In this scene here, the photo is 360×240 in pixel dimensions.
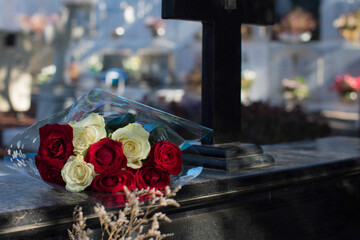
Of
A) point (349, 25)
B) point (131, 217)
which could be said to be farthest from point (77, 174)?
point (349, 25)

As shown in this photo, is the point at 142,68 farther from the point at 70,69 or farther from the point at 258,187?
the point at 258,187

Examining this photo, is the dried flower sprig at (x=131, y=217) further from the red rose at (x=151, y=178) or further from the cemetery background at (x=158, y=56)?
the cemetery background at (x=158, y=56)

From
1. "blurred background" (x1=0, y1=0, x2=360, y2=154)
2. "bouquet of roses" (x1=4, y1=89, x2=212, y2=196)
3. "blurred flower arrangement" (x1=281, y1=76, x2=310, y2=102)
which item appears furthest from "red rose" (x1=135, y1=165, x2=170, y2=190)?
"blurred flower arrangement" (x1=281, y1=76, x2=310, y2=102)

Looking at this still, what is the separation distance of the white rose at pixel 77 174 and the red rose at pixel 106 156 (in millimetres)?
28

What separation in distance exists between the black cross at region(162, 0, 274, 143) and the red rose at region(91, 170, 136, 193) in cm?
87

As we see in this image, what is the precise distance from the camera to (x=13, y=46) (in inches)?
634

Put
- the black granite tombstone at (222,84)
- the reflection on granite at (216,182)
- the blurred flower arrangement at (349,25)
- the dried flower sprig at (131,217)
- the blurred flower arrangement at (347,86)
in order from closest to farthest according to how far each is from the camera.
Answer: the dried flower sprig at (131,217)
the reflection on granite at (216,182)
the black granite tombstone at (222,84)
the blurred flower arrangement at (347,86)
the blurred flower arrangement at (349,25)

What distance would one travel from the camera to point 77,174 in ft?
6.95

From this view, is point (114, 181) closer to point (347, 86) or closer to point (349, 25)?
point (347, 86)

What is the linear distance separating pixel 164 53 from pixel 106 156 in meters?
→ 18.9

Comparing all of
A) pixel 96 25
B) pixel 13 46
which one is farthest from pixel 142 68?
pixel 13 46

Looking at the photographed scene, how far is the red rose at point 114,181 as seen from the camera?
2.13m

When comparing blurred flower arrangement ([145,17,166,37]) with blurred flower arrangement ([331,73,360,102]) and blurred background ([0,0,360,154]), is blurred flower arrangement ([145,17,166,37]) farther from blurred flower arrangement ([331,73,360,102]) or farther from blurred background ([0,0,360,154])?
blurred flower arrangement ([331,73,360,102])

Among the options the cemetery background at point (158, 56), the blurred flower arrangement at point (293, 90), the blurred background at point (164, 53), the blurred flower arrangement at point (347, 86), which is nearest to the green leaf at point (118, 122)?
the blurred flower arrangement at point (347, 86)
